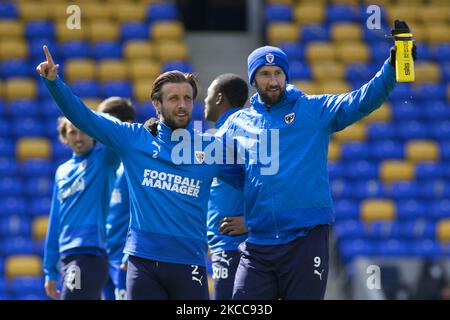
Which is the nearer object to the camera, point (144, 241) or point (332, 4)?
point (144, 241)

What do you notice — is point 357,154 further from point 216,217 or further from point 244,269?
point 244,269

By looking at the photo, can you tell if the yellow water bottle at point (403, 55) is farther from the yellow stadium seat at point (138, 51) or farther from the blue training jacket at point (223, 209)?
the yellow stadium seat at point (138, 51)

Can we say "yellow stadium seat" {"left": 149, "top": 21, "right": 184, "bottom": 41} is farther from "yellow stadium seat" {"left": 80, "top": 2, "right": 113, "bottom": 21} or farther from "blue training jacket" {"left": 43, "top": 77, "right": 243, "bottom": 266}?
"blue training jacket" {"left": 43, "top": 77, "right": 243, "bottom": 266}

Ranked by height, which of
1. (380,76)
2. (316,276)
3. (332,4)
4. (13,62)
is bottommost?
(316,276)

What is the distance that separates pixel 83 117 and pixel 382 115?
9.48m

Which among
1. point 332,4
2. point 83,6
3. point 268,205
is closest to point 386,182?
point 332,4

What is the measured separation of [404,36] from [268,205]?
3.83ft

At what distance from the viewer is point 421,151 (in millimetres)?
14641

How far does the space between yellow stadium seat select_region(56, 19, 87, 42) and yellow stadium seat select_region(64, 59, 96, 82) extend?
1.80 feet

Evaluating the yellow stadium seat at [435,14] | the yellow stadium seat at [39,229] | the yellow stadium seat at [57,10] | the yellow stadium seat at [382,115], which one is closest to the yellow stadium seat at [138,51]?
the yellow stadium seat at [57,10]

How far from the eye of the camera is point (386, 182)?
14195 mm

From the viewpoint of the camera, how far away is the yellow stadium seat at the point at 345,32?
15969mm

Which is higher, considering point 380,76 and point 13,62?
point 13,62

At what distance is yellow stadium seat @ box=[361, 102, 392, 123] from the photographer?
14797mm
